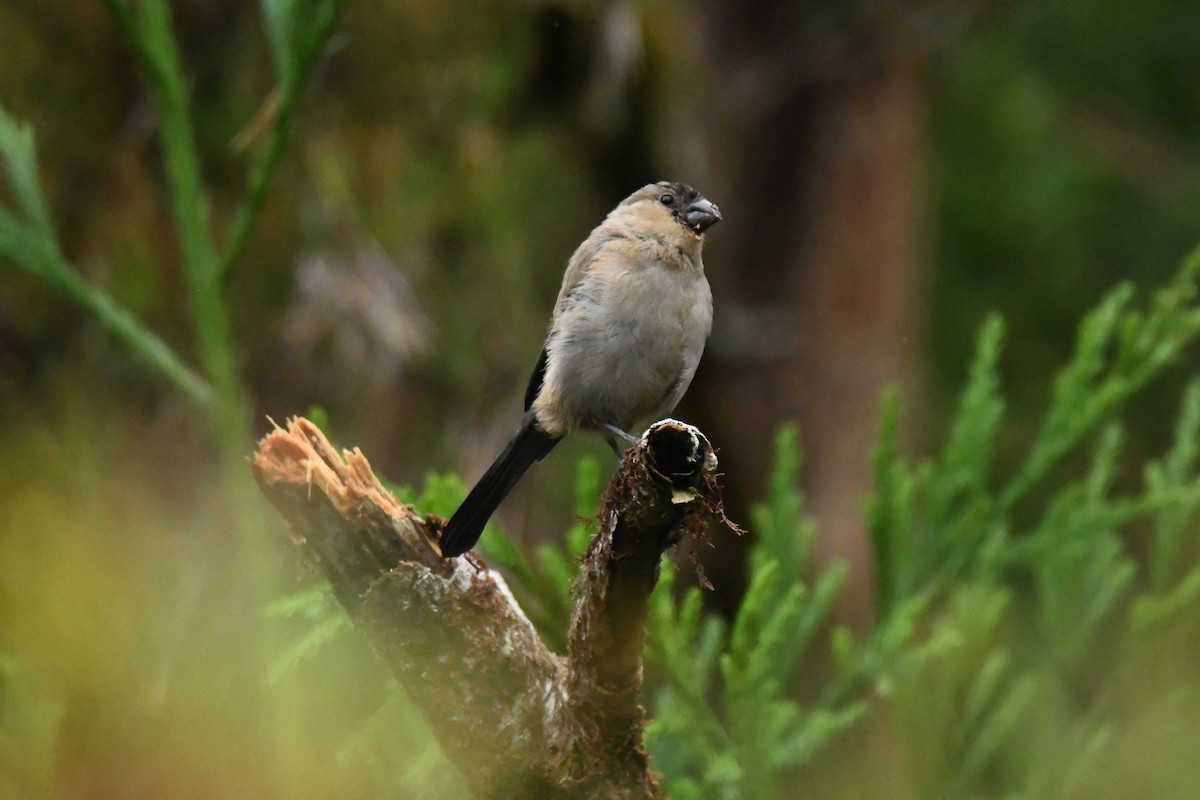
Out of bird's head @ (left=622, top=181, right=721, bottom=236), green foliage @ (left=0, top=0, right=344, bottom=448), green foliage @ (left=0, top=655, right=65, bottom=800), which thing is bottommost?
green foliage @ (left=0, top=655, right=65, bottom=800)

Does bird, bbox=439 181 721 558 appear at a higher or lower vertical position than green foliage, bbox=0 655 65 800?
higher

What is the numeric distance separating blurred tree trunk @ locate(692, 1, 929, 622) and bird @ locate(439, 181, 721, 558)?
14.6 feet

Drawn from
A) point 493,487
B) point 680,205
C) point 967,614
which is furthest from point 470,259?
point 967,614

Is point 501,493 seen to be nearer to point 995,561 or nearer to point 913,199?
point 995,561

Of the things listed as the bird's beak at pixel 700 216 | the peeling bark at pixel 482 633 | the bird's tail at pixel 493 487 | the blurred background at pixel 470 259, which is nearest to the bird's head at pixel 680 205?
the bird's beak at pixel 700 216

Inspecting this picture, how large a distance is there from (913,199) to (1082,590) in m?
4.87

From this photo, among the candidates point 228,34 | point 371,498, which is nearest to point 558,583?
point 371,498

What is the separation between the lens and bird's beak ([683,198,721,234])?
14.2 ft

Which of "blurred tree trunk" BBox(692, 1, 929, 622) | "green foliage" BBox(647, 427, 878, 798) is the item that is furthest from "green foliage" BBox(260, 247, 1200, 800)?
"blurred tree trunk" BBox(692, 1, 929, 622)

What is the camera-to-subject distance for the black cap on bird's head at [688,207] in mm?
4340

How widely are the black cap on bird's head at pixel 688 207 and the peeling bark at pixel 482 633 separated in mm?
1578

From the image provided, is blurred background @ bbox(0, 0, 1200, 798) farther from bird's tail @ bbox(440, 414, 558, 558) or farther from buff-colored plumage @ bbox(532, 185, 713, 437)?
buff-colored plumage @ bbox(532, 185, 713, 437)

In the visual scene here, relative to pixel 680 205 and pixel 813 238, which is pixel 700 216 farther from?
pixel 813 238

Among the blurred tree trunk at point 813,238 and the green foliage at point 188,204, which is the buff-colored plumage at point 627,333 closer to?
the green foliage at point 188,204
